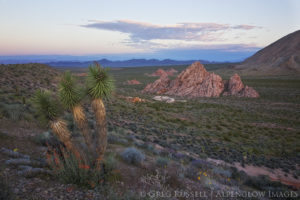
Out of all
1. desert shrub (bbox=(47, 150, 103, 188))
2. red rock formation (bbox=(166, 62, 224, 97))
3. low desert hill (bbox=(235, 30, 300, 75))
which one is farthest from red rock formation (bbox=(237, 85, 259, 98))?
low desert hill (bbox=(235, 30, 300, 75))

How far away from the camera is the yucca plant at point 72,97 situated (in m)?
5.48

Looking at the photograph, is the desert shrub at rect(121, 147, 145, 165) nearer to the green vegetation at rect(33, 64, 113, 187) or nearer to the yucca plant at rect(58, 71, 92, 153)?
the green vegetation at rect(33, 64, 113, 187)

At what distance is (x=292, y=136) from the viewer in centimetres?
1869

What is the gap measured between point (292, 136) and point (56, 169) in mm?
22316

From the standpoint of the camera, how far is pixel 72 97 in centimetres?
554

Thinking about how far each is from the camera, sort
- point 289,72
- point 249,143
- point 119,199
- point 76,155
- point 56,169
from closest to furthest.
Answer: point 119,199
point 56,169
point 76,155
point 249,143
point 289,72

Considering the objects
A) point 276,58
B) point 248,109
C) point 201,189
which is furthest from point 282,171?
point 276,58

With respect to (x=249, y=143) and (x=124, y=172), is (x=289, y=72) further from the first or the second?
(x=124, y=172)

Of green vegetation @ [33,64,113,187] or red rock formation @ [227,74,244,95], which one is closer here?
green vegetation @ [33,64,113,187]

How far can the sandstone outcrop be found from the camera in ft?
149

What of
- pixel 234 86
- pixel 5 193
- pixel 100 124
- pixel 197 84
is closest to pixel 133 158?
pixel 100 124

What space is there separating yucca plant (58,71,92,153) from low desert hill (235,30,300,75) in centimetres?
10681

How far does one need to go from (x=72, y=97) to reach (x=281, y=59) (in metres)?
125

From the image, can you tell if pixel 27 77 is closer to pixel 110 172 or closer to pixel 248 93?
pixel 110 172
